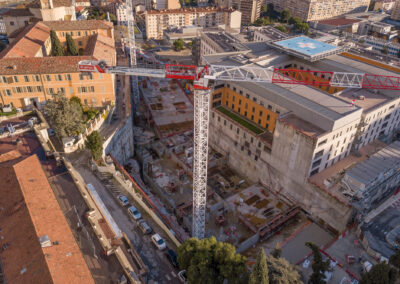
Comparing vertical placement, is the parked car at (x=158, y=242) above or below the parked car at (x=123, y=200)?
below

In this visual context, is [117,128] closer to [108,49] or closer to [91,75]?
[91,75]

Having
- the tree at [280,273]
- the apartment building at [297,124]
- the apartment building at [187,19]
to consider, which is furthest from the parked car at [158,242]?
the apartment building at [187,19]

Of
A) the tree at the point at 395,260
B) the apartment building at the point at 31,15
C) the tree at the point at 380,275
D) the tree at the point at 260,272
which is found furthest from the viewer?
the apartment building at the point at 31,15

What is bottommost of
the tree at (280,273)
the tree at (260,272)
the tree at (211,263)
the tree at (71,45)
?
the tree at (280,273)

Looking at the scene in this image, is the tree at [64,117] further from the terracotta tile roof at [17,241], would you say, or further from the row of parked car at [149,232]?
the row of parked car at [149,232]

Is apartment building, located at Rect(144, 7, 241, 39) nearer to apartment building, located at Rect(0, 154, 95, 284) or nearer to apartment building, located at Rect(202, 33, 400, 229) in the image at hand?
apartment building, located at Rect(202, 33, 400, 229)

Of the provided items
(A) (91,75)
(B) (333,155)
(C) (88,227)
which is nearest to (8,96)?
(A) (91,75)
